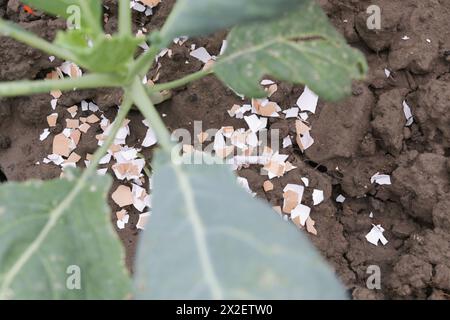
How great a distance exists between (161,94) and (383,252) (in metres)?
0.59

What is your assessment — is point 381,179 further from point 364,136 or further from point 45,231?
point 45,231

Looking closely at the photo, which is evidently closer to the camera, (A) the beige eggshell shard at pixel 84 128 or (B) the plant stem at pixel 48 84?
(B) the plant stem at pixel 48 84

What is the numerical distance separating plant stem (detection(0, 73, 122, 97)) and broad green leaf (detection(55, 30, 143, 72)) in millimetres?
28

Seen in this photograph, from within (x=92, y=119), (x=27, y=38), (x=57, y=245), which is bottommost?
(x=92, y=119)

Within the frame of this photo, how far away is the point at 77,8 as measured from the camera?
1225mm

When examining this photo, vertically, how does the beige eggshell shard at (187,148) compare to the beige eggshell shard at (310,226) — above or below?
above

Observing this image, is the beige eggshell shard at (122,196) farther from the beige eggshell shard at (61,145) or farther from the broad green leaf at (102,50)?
the broad green leaf at (102,50)

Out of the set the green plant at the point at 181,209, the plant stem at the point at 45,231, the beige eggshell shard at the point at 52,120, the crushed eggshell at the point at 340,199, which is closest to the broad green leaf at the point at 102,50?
the green plant at the point at 181,209

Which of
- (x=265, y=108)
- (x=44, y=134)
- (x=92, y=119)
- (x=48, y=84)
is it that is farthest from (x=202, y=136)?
(x=48, y=84)

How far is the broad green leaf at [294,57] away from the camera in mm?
1052

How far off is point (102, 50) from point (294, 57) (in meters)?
0.33

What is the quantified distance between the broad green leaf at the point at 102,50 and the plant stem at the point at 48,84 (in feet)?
0.09

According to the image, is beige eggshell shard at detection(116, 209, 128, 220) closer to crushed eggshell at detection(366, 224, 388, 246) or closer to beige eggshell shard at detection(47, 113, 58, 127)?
beige eggshell shard at detection(47, 113, 58, 127)

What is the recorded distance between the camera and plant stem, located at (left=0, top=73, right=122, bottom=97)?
3.16ft
